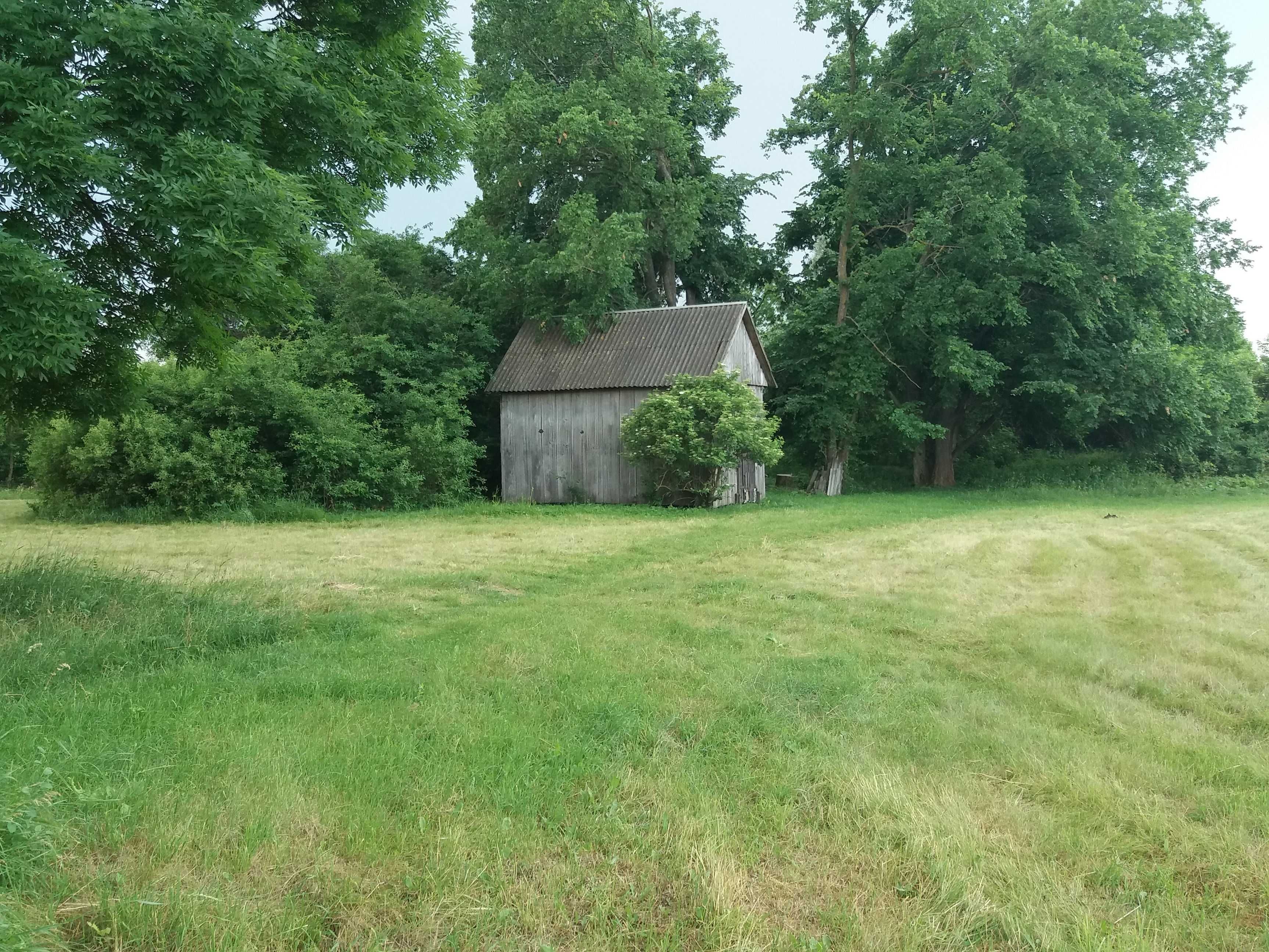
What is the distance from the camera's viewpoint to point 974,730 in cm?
469

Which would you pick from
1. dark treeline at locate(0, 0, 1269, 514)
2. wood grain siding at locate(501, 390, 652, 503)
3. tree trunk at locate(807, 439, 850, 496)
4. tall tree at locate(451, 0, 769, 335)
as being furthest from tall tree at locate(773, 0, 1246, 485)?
wood grain siding at locate(501, 390, 652, 503)

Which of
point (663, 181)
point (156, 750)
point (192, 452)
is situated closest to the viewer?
point (156, 750)

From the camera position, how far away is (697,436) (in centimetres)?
1977

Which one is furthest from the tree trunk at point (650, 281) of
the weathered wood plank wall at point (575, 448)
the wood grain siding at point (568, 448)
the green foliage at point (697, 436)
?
the green foliage at point (697, 436)

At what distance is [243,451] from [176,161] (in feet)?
43.4

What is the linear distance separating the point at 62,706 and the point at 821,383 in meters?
24.7

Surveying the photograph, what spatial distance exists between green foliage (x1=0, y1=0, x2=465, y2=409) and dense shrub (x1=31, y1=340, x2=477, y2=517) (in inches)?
397

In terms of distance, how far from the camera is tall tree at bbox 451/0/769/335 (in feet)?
76.6

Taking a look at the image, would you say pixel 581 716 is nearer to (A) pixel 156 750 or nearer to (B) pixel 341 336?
(A) pixel 156 750

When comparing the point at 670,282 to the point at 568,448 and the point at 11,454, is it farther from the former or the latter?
the point at 11,454

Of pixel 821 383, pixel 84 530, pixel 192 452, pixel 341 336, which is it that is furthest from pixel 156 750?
pixel 821 383

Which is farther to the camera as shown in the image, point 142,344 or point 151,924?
point 142,344

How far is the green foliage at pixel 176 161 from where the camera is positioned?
5.55 meters

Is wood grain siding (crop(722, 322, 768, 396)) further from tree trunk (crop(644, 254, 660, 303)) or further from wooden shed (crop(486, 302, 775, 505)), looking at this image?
tree trunk (crop(644, 254, 660, 303))
